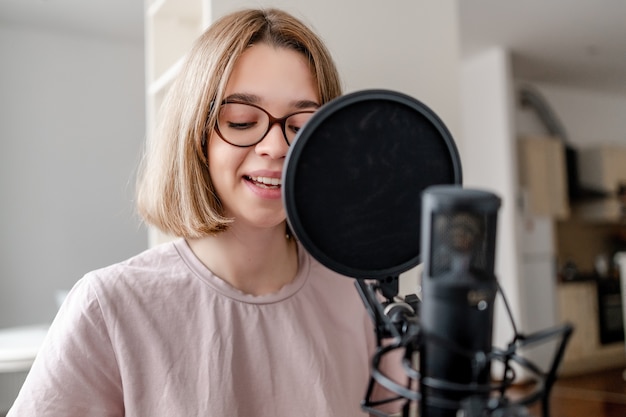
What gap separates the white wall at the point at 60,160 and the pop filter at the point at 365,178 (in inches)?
133

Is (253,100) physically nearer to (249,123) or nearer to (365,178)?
(249,123)

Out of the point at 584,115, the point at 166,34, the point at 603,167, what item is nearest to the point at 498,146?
the point at 603,167

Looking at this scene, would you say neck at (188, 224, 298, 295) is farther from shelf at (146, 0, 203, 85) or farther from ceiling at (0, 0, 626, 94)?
ceiling at (0, 0, 626, 94)

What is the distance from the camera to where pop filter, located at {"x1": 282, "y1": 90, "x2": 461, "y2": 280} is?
0.53m

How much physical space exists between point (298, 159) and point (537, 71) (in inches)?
213

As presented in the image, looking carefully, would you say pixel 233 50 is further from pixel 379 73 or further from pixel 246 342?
pixel 379 73

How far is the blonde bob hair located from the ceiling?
3021 mm

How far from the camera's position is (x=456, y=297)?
0.37 metres

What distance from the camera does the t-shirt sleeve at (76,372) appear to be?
0.74 meters

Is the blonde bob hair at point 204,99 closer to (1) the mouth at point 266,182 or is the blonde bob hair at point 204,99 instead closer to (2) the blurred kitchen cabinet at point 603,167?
(1) the mouth at point 266,182

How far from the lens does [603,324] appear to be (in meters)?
5.21

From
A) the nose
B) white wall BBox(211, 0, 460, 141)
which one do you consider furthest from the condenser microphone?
white wall BBox(211, 0, 460, 141)

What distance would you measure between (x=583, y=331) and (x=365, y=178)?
5.18 meters

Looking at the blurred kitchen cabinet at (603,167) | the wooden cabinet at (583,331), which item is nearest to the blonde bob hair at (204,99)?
the wooden cabinet at (583,331)
